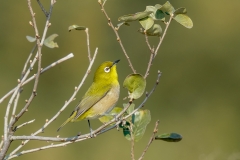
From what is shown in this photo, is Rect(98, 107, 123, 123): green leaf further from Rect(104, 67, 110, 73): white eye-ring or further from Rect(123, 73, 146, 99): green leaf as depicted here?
Rect(104, 67, 110, 73): white eye-ring

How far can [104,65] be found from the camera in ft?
12.9

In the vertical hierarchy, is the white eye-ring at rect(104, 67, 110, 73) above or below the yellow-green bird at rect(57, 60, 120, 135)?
above

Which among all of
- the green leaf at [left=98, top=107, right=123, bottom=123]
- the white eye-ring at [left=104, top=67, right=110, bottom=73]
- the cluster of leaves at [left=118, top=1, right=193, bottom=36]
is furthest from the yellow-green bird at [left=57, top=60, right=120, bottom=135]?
the cluster of leaves at [left=118, top=1, right=193, bottom=36]

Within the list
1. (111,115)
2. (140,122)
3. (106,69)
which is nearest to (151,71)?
(106,69)

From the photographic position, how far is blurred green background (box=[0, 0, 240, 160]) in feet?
25.8

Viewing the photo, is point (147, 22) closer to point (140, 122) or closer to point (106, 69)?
point (140, 122)

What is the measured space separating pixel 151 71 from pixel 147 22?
6118 millimetres

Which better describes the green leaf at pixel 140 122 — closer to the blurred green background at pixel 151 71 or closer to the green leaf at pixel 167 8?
the green leaf at pixel 167 8

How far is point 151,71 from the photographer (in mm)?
8602

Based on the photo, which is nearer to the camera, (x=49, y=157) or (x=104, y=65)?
(x=104, y=65)

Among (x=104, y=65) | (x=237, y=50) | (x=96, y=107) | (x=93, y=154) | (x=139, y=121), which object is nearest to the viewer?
(x=139, y=121)

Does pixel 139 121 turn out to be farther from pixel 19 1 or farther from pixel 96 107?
pixel 19 1

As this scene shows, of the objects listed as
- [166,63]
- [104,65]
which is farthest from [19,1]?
[104,65]

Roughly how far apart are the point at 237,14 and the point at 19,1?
3794 millimetres
